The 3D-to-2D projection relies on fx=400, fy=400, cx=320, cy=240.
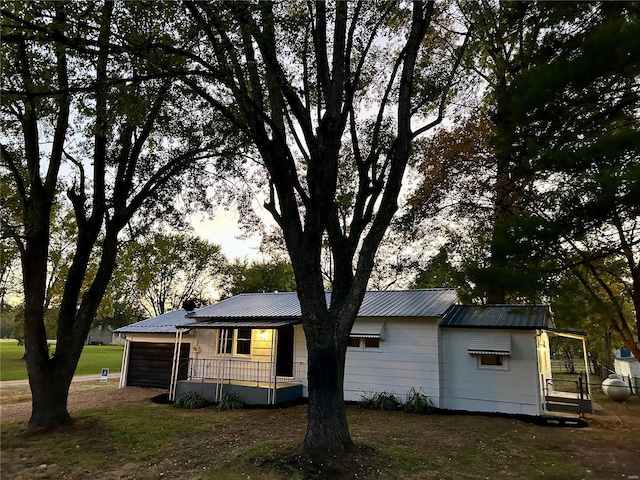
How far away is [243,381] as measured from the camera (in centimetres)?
1259

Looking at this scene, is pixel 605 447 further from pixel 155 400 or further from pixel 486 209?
pixel 155 400

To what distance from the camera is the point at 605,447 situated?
7.33 m

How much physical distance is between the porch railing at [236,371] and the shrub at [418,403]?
3.59 metres

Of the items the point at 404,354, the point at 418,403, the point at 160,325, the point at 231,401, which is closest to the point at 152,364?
the point at 160,325

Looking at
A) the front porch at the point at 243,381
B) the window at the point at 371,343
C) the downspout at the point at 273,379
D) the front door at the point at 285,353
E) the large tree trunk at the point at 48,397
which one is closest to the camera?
the large tree trunk at the point at 48,397

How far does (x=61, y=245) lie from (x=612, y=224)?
23465 millimetres

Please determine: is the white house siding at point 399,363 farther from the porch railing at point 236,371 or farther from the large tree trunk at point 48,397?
the large tree trunk at point 48,397

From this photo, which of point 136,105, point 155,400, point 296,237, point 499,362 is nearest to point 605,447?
point 499,362

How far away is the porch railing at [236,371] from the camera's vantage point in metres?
12.8

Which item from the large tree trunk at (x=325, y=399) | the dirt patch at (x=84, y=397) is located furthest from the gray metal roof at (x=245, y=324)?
the large tree trunk at (x=325, y=399)

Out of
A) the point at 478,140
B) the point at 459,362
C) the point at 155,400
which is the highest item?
the point at 478,140

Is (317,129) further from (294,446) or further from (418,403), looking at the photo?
(418,403)

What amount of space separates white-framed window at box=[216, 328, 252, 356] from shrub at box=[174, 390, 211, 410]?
2110 millimetres

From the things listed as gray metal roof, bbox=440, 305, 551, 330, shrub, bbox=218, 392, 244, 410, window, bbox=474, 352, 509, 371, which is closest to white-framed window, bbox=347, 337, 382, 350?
gray metal roof, bbox=440, 305, 551, 330
